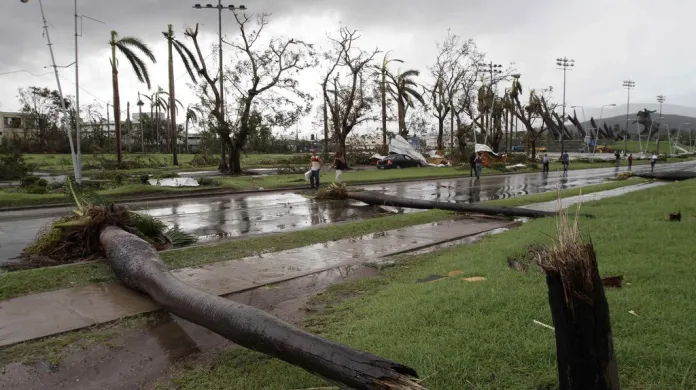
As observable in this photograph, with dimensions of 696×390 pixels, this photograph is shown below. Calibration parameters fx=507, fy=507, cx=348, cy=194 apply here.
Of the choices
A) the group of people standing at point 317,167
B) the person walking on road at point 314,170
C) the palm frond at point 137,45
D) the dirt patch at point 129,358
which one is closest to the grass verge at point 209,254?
the dirt patch at point 129,358

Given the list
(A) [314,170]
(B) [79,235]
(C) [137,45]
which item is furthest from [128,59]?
(B) [79,235]

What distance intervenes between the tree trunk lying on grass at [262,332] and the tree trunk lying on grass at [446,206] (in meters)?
8.53

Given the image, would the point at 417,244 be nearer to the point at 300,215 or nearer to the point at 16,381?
the point at 300,215

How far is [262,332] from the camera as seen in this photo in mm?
3719

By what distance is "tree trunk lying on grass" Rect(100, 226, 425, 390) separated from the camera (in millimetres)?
2756

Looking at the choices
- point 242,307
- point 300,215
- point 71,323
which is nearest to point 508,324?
point 242,307

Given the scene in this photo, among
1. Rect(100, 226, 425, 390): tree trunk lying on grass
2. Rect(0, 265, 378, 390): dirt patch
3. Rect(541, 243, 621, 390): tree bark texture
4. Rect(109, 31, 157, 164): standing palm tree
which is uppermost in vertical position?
Rect(109, 31, 157, 164): standing palm tree

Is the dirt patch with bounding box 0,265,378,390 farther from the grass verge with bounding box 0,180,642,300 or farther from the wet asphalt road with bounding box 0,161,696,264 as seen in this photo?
the wet asphalt road with bounding box 0,161,696,264

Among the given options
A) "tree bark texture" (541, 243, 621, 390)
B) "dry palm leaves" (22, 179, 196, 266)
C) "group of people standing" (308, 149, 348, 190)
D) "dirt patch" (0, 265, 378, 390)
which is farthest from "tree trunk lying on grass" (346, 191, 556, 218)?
"tree bark texture" (541, 243, 621, 390)

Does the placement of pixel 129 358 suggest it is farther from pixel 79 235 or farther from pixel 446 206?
pixel 446 206

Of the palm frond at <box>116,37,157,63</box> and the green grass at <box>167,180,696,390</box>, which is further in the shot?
the palm frond at <box>116,37,157,63</box>

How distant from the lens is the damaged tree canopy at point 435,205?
12258 mm

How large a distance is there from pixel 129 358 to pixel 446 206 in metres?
10.2

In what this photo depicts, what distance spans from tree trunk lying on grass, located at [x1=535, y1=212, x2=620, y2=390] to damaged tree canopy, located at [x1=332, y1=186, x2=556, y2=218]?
388 inches
